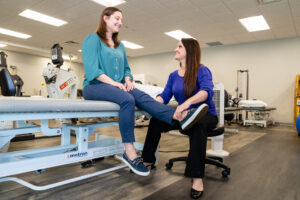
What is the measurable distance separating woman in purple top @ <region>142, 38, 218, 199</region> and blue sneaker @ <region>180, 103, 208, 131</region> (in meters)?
0.07

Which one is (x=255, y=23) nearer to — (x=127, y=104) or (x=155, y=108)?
(x=155, y=108)

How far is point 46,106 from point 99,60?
1.79ft

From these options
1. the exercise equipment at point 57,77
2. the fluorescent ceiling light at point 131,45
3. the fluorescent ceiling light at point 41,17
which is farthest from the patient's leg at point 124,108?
Result: the fluorescent ceiling light at point 131,45

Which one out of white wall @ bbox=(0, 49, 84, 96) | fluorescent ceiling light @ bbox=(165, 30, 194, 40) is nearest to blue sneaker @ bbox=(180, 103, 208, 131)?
fluorescent ceiling light @ bbox=(165, 30, 194, 40)

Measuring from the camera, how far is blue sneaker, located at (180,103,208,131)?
1160 millimetres

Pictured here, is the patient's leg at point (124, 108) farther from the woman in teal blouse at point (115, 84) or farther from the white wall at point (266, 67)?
the white wall at point (266, 67)

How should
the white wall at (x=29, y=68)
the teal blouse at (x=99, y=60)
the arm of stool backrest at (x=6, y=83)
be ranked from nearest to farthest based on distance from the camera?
the teal blouse at (x=99, y=60) < the arm of stool backrest at (x=6, y=83) < the white wall at (x=29, y=68)

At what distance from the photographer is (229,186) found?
146 cm

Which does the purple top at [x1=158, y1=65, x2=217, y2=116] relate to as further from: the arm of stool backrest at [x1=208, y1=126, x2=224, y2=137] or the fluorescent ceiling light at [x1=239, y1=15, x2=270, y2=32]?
the fluorescent ceiling light at [x1=239, y1=15, x2=270, y2=32]

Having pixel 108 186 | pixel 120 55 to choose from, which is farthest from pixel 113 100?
pixel 108 186

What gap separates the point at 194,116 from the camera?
1.18 metres

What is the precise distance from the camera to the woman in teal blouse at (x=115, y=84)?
1251 millimetres

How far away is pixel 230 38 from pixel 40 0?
16.8 feet

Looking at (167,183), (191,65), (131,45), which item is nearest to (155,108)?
(191,65)
